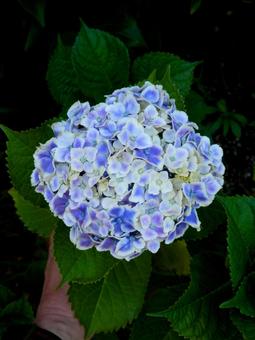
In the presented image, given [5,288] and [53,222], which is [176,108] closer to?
[53,222]

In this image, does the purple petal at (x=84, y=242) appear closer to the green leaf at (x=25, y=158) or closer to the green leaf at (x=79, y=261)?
the green leaf at (x=79, y=261)

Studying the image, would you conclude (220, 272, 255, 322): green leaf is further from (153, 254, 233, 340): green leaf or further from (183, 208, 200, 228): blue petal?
(183, 208, 200, 228): blue petal

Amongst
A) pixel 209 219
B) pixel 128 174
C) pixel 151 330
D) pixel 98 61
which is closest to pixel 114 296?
pixel 151 330

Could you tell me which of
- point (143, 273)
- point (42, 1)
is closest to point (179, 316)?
point (143, 273)

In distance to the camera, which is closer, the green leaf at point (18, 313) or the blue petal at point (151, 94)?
the blue petal at point (151, 94)

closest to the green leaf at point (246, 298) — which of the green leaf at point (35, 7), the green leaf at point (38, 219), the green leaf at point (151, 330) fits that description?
the green leaf at point (151, 330)

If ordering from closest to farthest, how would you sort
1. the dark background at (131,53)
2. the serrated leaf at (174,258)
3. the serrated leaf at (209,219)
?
the serrated leaf at (209,219) < the serrated leaf at (174,258) < the dark background at (131,53)
